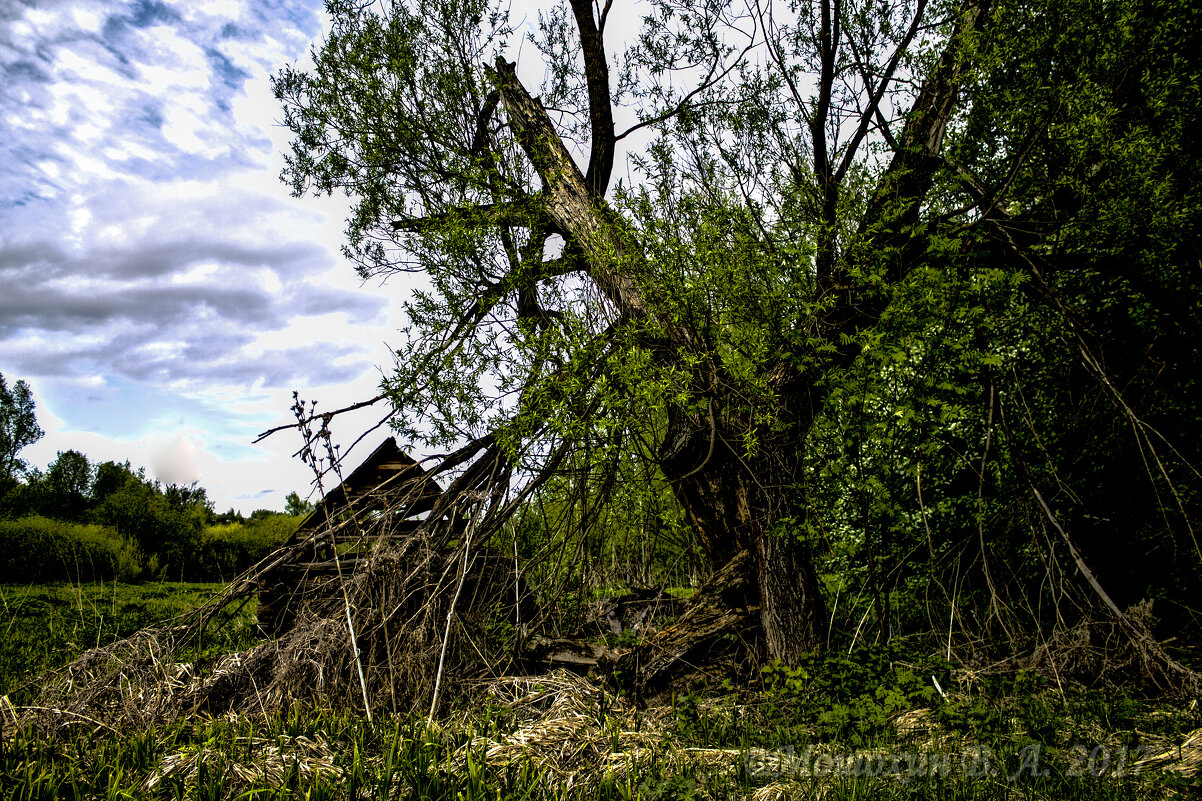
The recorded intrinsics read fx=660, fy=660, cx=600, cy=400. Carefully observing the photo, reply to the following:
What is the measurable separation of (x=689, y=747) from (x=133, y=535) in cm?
1987

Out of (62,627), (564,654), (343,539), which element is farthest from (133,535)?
(564,654)

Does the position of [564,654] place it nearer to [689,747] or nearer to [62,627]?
[689,747]

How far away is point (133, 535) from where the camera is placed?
18.3 meters

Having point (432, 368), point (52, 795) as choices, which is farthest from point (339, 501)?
point (52, 795)

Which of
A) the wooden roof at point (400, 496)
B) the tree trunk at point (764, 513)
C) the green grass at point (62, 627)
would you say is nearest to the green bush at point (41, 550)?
the green grass at point (62, 627)

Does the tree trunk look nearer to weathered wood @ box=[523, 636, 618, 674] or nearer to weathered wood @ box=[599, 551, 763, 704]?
weathered wood @ box=[599, 551, 763, 704]

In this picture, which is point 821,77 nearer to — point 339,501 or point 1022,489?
point 1022,489

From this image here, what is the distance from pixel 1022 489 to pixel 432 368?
220 inches

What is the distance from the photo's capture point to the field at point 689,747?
10.1ft

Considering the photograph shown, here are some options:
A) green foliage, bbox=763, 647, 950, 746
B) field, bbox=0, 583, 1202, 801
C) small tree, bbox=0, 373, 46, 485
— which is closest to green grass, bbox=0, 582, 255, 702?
field, bbox=0, 583, 1202, 801

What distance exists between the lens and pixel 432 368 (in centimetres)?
609

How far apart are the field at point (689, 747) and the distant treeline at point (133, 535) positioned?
34.9 feet

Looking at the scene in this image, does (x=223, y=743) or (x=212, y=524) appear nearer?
(x=223, y=743)

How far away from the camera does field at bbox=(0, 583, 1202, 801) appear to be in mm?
3074
